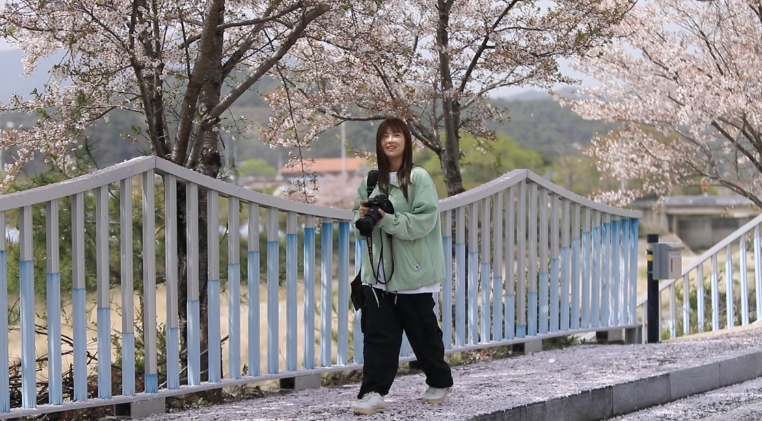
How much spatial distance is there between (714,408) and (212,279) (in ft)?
10.5

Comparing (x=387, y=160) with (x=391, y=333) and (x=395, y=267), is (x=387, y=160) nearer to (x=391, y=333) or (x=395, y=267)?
(x=395, y=267)

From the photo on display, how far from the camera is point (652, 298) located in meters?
9.99

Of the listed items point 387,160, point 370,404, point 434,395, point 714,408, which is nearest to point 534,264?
point 714,408

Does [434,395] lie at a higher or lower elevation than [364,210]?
lower

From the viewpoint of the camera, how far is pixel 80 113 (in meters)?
7.77

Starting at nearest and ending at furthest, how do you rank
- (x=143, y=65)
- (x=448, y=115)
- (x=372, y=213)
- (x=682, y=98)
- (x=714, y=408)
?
(x=372, y=213) → (x=714, y=408) → (x=143, y=65) → (x=448, y=115) → (x=682, y=98)

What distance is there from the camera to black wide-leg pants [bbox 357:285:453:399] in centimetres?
582

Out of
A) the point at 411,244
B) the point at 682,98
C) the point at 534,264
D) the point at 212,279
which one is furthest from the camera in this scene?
the point at 682,98

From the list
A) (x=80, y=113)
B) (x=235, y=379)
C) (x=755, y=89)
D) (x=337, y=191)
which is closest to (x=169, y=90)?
(x=80, y=113)

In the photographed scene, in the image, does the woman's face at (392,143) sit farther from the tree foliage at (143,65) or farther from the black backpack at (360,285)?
the tree foliage at (143,65)

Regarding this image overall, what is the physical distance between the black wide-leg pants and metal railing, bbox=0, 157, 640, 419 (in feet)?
2.38

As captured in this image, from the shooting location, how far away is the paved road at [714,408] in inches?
257

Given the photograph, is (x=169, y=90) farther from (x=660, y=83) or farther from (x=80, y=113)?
(x=660, y=83)

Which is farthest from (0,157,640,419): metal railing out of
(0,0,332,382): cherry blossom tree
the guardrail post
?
(0,0,332,382): cherry blossom tree
